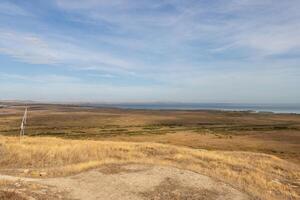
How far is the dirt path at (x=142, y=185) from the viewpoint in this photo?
52.6 ft

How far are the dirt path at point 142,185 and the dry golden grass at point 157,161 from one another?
2.00 metres

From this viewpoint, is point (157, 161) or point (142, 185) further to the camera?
point (157, 161)

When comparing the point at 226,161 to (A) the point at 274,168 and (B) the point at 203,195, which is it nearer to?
(A) the point at 274,168

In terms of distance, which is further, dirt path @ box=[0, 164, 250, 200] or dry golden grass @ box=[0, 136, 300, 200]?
dry golden grass @ box=[0, 136, 300, 200]

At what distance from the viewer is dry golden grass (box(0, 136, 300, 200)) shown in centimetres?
2207

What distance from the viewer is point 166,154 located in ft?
99.0

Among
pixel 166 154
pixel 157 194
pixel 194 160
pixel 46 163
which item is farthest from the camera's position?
pixel 166 154

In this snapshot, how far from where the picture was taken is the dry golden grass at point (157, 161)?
22.1m

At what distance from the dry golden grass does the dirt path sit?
6.57 feet

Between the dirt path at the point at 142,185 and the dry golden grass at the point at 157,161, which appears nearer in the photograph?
the dirt path at the point at 142,185

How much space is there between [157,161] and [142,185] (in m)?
7.14

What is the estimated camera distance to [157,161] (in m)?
24.4

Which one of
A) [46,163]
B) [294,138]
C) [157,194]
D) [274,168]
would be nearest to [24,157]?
[46,163]

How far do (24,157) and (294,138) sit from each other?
45.6m
